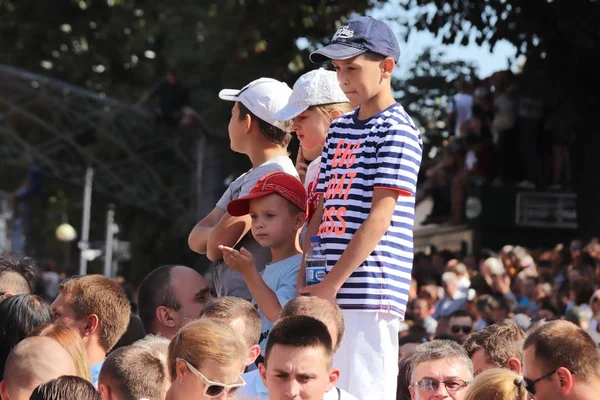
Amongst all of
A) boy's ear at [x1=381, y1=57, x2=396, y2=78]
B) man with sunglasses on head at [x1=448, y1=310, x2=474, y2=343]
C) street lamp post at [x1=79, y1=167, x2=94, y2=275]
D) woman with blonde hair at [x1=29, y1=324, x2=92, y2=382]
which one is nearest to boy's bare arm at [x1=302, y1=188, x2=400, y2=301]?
boy's ear at [x1=381, y1=57, x2=396, y2=78]

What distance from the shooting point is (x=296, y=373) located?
4766 millimetres

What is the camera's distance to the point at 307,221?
5926mm

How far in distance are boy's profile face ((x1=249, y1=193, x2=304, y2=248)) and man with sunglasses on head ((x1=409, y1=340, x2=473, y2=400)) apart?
0.76m

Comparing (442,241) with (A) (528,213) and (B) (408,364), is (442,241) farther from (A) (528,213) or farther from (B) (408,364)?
(B) (408,364)

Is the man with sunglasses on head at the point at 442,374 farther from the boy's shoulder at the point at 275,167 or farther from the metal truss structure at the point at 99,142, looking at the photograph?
the metal truss structure at the point at 99,142

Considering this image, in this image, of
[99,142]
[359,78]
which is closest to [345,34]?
[359,78]

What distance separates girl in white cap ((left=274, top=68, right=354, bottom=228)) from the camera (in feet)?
19.6

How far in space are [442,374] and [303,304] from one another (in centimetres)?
84

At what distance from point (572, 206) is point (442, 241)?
235cm

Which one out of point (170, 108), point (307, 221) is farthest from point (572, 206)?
point (307, 221)

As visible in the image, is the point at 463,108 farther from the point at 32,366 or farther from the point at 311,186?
the point at 32,366

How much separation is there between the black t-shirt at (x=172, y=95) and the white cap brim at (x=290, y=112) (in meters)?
16.9

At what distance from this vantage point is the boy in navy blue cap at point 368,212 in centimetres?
537

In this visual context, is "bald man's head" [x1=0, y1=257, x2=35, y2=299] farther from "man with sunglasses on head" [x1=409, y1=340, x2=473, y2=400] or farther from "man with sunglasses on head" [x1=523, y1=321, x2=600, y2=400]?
"man with sunglasses on head" [x1=523, y1=321, x2=600, y2=400]
